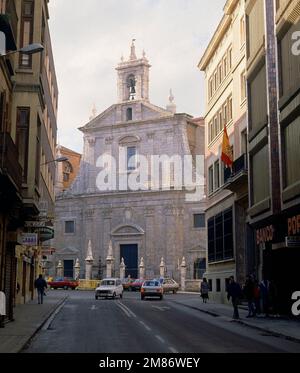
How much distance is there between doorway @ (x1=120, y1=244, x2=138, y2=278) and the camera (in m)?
72.4

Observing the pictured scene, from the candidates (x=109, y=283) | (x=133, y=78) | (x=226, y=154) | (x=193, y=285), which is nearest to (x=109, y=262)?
(x=193, y=285)

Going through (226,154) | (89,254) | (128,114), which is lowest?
(89,254)

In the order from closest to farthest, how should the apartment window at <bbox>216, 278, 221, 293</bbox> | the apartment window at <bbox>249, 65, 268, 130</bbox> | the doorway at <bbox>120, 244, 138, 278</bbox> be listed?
the apartment window at <bbox>249, 65, 268, 130</bbox> < the apartment window at <bbox>216, 278, 221, 293</bbox> < the doorway at <bbox>120, 244, 138, 278</bbox>

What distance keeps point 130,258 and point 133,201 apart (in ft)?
22.8

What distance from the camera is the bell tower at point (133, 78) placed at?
76188 mm

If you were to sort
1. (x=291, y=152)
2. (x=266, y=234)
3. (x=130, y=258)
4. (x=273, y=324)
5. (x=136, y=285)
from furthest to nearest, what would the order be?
(x=130, y=258)
(x=136, y=285)
(x=266, y=234)
(x=291, y=152)
(x=273, y=324)

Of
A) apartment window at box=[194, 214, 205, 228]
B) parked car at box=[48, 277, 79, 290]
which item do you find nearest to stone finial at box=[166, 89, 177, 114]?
apartment window at box=[194, 214, 205, 228]

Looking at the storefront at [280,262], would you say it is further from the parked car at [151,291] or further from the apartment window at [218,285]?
the parked car at [151,291]

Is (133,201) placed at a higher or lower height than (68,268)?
higher

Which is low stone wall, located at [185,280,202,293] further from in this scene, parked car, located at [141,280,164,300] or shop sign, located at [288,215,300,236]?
shop sign, located at [288,215,300,236]

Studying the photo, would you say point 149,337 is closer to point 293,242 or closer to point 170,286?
point 293,242

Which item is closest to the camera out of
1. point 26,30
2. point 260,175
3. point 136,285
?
point 26,30

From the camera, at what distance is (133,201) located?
242 feet

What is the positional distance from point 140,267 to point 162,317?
4283cm
